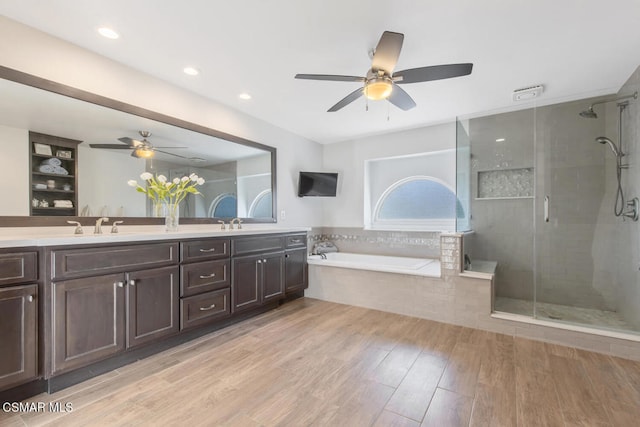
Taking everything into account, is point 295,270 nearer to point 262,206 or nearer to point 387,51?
point 262,206

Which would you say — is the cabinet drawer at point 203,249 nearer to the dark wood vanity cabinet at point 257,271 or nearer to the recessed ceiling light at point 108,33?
the dark wood vanity cabinet at point 257,271

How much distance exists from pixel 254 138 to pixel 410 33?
2.27m

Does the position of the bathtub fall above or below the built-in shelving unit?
below

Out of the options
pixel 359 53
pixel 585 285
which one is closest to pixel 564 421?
pixel 585 285

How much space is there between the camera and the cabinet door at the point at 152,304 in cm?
205

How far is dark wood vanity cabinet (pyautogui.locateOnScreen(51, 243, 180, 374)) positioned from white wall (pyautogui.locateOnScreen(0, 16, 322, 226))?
1.33 m

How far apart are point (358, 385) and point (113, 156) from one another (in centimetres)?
268

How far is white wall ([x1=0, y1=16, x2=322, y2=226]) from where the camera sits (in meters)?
1.89

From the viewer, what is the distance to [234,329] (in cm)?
281

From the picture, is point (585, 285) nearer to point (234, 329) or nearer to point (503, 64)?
point (503, 64)

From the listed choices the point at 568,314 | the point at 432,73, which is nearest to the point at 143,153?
the point at 432,73

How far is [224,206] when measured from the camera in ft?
10.9

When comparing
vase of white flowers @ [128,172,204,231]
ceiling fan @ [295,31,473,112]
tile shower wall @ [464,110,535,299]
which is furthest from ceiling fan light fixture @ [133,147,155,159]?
tile shower wall @ [464,110,535,299]

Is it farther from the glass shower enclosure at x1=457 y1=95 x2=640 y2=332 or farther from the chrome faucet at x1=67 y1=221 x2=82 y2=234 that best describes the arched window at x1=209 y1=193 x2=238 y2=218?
the glass shower enclosure at x1=457 y1=95 x2=640 y2=332
